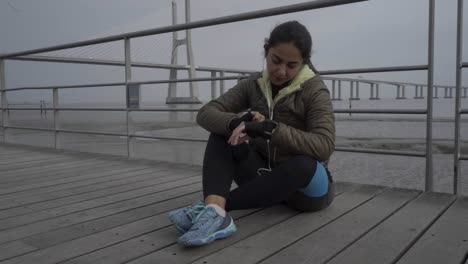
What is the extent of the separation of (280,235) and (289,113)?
1.43 ft

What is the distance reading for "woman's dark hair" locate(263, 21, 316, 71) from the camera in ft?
4.51

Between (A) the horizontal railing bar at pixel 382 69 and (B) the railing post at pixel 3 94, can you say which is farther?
(B) the railing post at pixel 3 94

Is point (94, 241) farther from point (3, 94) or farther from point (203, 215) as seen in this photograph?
point (3, 94)

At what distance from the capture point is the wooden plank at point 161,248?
1.12 m

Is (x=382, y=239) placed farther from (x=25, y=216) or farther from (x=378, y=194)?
(x=25, y=216)

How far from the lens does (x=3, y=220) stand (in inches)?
59.5

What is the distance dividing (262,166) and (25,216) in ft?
Answer: 2.87

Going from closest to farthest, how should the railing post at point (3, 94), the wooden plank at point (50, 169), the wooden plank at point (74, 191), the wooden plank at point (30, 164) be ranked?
1. the wooden plank at point (74, 191)
2. the wooden plank at point (50, 169)
3. the wooden plank at point (30, 164)
4. the railing post at point (3, 94)

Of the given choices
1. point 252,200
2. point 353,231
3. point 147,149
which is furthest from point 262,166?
point 147,149

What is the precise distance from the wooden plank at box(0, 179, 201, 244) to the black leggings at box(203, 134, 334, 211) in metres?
0.47

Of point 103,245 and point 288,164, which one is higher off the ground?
point 288,164

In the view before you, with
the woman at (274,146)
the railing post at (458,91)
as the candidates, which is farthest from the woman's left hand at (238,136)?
the railing post at (458,91)

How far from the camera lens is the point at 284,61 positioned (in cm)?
142

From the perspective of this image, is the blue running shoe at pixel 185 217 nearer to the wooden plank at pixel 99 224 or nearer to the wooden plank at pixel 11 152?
the wooden plank at pixel 99 224
